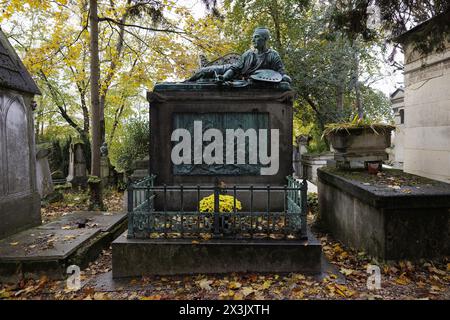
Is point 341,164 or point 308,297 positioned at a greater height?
point 341,164

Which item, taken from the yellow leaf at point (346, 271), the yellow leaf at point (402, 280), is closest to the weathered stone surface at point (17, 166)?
the yellow leaf at point (346, 271)

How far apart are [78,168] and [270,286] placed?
11044 mm

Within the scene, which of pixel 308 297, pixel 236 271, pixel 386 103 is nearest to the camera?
pixel 308 297

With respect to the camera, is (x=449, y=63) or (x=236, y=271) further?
(x=449, y=63)

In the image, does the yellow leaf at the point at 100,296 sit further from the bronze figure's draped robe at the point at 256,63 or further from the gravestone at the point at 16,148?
the bronze figure's draped robe at the point at 256,63

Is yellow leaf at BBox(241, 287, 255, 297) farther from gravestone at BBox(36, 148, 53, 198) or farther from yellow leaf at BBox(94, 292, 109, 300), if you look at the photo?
gravestone at BBox(36, 148, 53, 198)

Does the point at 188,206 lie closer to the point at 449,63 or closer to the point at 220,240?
the point at 220,240

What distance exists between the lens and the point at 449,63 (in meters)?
6.04

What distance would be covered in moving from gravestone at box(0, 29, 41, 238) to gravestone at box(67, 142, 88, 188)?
20.7ft

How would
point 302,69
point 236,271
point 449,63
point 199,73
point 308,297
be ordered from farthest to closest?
point 302,69 < point 199,73 < point 449,63 < point 236,271 < point 308,297

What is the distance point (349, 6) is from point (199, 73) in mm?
3395

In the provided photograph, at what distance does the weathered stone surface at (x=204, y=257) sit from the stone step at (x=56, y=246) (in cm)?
92

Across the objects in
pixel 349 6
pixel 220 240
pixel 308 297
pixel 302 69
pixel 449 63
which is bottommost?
pixel 308 297

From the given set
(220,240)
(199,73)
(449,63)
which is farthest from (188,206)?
(449,63)
